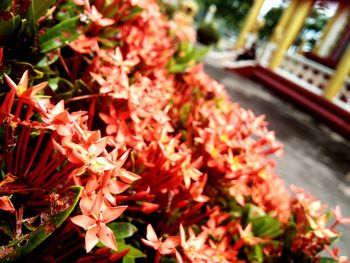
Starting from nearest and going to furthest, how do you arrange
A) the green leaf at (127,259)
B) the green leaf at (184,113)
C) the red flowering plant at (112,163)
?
the red flowering plant at (112,163) → the green leaf at (127,259) → the green leaf at (184,113)

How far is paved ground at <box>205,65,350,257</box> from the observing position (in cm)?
384

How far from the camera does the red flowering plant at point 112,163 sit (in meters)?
0.76

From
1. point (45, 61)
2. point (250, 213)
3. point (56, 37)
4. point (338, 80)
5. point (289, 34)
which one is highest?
point (289, 34)

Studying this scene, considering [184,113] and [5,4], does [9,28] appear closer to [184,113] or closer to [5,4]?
[5,4]

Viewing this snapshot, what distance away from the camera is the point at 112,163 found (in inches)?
30.5

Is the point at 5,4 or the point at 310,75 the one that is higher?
the point at 5,4

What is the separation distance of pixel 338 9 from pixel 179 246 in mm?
16053

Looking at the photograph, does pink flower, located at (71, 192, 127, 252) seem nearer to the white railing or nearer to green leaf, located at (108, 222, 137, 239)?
green leaf, located at (108, 222, 137, 239)

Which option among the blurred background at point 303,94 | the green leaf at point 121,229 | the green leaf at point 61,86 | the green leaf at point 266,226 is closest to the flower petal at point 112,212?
the green leaf at point 121,229

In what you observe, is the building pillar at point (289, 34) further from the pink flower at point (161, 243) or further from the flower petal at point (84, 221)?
the flower petal at point (84, 221)

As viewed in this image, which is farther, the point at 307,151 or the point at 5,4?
the point at 307,151

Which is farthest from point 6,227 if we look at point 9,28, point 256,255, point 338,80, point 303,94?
point 338,80

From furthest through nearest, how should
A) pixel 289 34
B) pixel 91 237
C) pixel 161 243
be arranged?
pixel 289 34
pixel 161 243
pixel 91 237

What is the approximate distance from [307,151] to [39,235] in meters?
5.06
